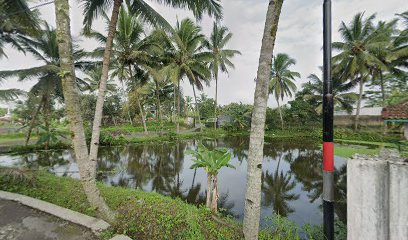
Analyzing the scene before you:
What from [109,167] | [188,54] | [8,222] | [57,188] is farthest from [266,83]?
[188,54]

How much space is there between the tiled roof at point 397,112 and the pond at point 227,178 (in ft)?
8.88

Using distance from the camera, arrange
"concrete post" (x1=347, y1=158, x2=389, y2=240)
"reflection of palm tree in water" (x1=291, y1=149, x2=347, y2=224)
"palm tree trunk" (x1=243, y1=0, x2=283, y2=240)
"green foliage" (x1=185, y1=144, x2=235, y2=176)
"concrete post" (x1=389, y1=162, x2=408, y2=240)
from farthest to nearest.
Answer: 1. "reflection of palm tree in water" (x1=291, y1=149, x2=347, y2=224)
2. "green foliage" (x1=185, y1=144, x2=235, y2=176)
3. "palm tree trunk" (x1=243, y1=0, x2=283, y2=240)
4. "concrete post" (x1=347, y1=158, x2=389, y2=240)
5. "concrete post" (x1=389, y1=162, x2=408, y2=240)

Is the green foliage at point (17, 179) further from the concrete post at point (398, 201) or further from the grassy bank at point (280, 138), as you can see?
the grassy bank at point (280, 138)

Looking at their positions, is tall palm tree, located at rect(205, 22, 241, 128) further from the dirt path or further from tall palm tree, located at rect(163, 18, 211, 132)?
the dirt path

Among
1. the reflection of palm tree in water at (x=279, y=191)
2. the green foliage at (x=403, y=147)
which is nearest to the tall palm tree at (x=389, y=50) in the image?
the reflection of palm tree in water at (x=279, y=191)

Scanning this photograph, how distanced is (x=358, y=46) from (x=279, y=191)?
61.1 ft

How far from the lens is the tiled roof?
5414mm

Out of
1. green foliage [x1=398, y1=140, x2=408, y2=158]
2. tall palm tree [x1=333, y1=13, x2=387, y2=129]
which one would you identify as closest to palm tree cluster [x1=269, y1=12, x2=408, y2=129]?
tall palm tree [x1=333, y1=13, x2=387, y2=129]

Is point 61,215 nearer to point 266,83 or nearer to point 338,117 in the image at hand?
point 266,83

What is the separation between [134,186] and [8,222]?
3.52 m

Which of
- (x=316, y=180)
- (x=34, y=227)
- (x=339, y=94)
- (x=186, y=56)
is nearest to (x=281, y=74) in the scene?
(x=339, y=94)

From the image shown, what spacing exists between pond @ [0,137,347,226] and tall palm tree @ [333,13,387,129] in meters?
11.8

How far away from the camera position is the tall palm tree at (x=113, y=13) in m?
4.74

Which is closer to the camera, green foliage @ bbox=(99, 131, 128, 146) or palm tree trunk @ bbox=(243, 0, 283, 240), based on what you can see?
palm tree trunk @ bbox=(243, 0, 283, 240)
